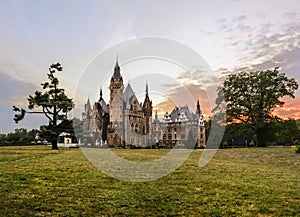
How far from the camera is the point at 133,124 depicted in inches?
2739

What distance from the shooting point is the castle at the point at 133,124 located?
6538 centimetres

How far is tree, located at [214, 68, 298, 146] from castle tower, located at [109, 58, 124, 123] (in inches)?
1217

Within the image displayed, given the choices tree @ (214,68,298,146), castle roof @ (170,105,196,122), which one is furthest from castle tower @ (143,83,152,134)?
tree @ (214,68,298,146)

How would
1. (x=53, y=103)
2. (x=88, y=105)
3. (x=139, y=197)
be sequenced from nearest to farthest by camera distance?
(x=139, y=197) → (x=53, y=103) → (x=88, y=105)

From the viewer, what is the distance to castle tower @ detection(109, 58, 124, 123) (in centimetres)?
7125

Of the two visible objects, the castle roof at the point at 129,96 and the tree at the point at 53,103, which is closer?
the tree at the point at 53,103

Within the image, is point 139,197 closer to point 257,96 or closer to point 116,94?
point 257,96

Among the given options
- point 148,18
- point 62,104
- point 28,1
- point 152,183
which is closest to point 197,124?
point 62,104

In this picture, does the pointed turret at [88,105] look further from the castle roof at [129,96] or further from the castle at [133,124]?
the castle roof at [129,96]

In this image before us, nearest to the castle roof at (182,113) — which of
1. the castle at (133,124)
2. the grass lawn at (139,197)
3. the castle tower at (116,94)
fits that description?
the castle at (133,124)

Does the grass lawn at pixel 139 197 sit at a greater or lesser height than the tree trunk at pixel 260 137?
lesser

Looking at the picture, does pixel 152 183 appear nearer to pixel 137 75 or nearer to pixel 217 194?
pixel 217 194

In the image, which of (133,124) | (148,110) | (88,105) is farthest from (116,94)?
(88,105)

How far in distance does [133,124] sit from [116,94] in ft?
31.4
